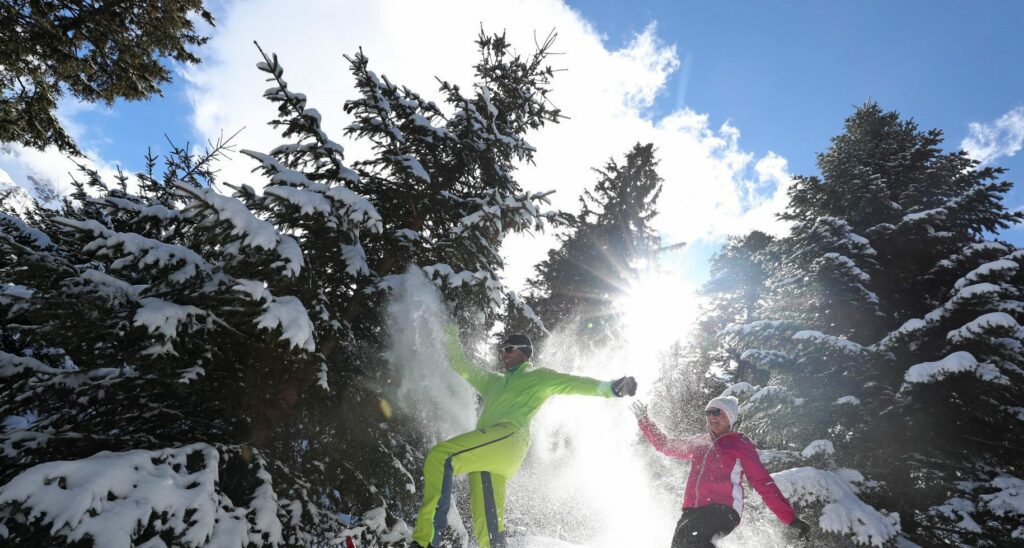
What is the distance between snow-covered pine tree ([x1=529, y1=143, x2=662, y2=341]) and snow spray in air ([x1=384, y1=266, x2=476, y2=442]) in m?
12.1

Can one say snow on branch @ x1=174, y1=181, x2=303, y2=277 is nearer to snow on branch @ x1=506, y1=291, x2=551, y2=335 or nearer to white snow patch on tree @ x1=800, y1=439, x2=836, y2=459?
snow on branch @ x1=506, y1=291, x2=551, y2=335

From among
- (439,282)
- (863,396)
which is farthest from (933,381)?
(439,282)

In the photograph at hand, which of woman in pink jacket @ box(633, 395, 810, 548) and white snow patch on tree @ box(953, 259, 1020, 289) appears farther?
white snow patch on tree @ box(953, 259, 1020, 289)

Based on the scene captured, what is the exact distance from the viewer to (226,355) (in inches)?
170

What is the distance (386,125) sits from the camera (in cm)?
616

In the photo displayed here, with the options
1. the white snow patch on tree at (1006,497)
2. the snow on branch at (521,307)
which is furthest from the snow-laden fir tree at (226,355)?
the white snow patch on tree at (1006,497)

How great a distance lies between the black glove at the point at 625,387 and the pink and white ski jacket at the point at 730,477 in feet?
3.40

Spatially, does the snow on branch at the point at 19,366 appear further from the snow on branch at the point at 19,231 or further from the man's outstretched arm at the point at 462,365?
the man's outstretched arm at the point at 462,365

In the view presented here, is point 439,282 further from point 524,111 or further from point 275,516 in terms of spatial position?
point 524,111

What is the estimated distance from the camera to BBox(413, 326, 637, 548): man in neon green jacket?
4035mm

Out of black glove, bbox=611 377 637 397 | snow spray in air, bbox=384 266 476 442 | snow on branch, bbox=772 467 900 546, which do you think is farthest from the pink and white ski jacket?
snow on branch, bbox=772 467 900 546

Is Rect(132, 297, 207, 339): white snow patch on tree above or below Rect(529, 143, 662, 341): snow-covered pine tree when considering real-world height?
below

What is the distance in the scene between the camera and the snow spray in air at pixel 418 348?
585 centimetres

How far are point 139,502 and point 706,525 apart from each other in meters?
4.42
